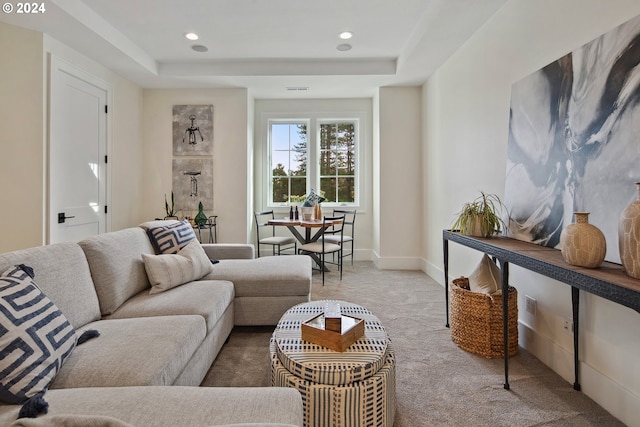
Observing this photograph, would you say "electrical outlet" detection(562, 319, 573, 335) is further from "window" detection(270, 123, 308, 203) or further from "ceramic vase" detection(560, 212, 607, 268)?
"window" detection(270, 123, 308, 203)

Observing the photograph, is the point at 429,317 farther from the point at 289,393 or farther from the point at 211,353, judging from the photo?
the point at 289,393

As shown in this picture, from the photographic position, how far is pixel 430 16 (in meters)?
2.79

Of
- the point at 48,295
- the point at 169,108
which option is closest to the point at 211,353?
the point at 48,295

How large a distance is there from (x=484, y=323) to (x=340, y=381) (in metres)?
1.30

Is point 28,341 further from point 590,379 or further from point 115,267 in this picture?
point 590,379

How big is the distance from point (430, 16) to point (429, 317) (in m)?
2.67

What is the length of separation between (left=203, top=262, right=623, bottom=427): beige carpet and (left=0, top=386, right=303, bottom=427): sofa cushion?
830 mm

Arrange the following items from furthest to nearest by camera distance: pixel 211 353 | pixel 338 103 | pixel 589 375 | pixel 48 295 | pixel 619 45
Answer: pixel 338 103 → pixel 211 353 → pixel 589 375 → pixel 619 45 → pixel 48 295

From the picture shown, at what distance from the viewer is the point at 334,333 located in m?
1.44

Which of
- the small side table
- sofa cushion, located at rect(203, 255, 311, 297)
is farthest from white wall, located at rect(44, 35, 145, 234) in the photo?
sofa cushion, located at rect(203, 255, 311, 297)

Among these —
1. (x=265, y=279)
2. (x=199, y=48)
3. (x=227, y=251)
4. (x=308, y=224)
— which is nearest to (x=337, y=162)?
(x=308, y=224)

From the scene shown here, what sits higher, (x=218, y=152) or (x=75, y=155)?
(x=218, y=152)

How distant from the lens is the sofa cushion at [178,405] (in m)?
0.92

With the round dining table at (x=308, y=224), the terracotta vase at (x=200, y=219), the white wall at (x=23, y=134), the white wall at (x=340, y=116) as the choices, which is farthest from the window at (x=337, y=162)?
the white wall at (x=23, y=134)
